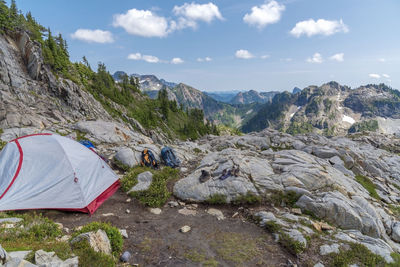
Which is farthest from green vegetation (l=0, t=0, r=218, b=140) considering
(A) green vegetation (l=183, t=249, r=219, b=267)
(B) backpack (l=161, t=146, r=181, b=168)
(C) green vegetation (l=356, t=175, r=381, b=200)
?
(C) green vegetation (l=356, t=175, r=381, b=200)

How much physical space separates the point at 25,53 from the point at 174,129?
7309 cm

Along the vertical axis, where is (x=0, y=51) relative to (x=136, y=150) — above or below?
above

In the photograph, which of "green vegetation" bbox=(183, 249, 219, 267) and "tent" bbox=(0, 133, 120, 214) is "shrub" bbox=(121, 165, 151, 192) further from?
"green vegetation" bbox=(183, 249, 219, 267)

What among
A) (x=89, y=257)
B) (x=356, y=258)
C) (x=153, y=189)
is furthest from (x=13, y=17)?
(x=356, y=258)

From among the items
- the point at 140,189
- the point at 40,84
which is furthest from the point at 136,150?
the point at 40,84

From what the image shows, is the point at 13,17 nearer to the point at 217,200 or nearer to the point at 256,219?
the point at 217,200

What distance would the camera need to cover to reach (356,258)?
747 centimetres

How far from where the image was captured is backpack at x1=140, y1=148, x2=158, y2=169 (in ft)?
53.2

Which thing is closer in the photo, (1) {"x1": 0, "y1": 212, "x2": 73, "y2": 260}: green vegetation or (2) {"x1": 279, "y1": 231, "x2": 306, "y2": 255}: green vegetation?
(1) {"x1": 0, "y1": 212, "x2": 73, "y2": 260}: green vegetation

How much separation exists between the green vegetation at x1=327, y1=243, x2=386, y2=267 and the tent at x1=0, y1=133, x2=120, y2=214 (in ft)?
36.6

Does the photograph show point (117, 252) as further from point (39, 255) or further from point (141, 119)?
point (141, 119)

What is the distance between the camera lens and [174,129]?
112 metres

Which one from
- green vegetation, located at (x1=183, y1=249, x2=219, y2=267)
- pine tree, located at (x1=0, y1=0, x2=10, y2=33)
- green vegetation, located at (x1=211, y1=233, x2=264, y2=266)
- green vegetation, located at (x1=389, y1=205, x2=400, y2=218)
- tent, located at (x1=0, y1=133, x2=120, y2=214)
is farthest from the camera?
pine tree, located at (x1=0, y1=0, x2=10, y2=33)

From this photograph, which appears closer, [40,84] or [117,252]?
[117,252]
